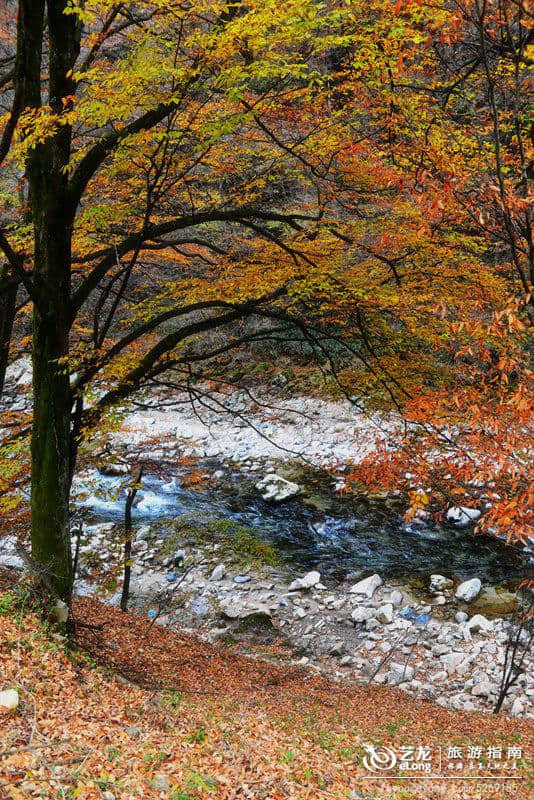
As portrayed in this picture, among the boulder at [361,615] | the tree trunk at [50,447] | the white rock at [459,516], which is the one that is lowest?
the boulder at [361,615]

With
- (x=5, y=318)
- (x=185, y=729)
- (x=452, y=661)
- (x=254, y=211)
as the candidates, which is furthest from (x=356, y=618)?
(x=5, y=318)

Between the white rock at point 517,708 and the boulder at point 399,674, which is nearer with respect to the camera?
the white rock at point 517,708

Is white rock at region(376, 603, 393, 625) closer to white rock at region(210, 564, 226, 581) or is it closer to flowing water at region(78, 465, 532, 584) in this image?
flowing water at region(78, 465, 532, 584)

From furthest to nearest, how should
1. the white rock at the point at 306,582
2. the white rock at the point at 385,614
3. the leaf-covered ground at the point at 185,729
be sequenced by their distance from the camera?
the white rock at the point at 306,582
the white rock at the point at 385,614
the leaf-covered ground at the point at 185,729

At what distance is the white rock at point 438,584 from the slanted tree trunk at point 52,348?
23.4 feet

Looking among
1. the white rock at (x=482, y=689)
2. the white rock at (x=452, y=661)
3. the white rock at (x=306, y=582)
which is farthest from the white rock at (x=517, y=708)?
the white rock at (x=306, y=582)

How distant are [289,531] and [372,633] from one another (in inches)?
147

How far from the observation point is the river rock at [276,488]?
14102 mm

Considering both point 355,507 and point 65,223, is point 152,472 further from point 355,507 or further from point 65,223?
point 65,223

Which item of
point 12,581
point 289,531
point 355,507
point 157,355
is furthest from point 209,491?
point 157,355

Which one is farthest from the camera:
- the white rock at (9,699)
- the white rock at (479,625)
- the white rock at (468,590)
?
the white rock at (468,590)

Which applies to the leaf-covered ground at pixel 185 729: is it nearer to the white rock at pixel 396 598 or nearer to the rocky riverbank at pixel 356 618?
the rocky riverbank at pixel 356 618

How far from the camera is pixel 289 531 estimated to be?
12.8 m

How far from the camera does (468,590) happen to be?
10031 mm
